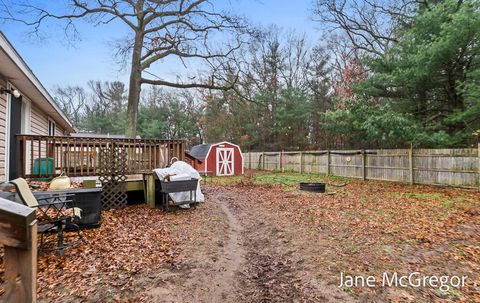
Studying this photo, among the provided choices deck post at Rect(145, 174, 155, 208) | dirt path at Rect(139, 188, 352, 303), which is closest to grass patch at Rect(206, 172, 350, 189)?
deck post at Rect(145, 174, 155, 208)

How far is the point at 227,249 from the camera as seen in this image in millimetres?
4281

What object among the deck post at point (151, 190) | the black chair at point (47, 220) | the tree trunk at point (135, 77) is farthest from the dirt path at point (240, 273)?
the tree trunk at point (135, 77)

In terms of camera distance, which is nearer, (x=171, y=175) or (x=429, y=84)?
(x=171, y=175)

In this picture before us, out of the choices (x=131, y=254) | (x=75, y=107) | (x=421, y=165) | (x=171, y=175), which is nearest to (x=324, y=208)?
(x=171, y=175)

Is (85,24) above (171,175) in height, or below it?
above

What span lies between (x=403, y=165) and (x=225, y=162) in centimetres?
1135

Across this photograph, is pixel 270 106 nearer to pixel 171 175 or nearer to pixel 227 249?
pixel 171 175

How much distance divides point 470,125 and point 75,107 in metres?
42.3

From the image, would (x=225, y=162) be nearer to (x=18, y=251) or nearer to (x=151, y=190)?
(x=151, y=190)

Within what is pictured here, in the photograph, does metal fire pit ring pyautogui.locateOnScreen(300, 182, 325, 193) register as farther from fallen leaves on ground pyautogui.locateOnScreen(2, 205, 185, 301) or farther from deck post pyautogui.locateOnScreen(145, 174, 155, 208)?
fallen leaves on ground pyautogui.locateOnScreen(2, 205, 185, 301)

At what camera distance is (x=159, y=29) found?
13594 mm

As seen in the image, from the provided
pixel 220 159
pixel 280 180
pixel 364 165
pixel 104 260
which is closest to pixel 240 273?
pixel 104 260

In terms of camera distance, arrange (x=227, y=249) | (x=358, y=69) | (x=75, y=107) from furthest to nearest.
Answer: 1. (x=75, y=107)
2. (x=358, y=69)
3. (x=227, y=249)

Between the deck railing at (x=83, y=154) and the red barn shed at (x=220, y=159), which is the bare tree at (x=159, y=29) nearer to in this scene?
the red barn shed at (x=220, y=159)
